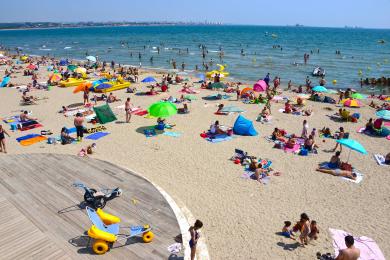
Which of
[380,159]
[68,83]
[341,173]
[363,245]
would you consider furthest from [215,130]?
[68,83]

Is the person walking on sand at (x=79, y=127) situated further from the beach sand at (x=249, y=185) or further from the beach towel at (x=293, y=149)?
the beach towel at (x=293, y=149)

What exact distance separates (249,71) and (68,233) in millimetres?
36398

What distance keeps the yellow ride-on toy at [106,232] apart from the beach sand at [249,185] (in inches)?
70.7

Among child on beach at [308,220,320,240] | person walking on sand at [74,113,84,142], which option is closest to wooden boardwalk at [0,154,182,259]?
person walking on sand at [74,113,84,142]

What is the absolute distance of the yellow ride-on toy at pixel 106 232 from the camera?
7402 mm

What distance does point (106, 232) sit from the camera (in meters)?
7.63

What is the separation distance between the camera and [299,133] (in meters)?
17.5

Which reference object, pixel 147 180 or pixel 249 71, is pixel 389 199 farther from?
pixel 249 71

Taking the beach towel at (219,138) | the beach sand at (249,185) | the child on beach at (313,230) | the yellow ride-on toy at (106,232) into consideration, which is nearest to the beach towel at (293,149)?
the beach sand at (249,185)

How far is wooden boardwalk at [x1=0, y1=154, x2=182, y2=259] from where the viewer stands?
7.49m

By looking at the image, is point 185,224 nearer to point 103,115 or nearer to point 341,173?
point 341,173

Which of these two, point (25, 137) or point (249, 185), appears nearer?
point (249, 185)

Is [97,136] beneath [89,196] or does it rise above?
beneath

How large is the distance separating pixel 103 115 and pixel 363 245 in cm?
1440
